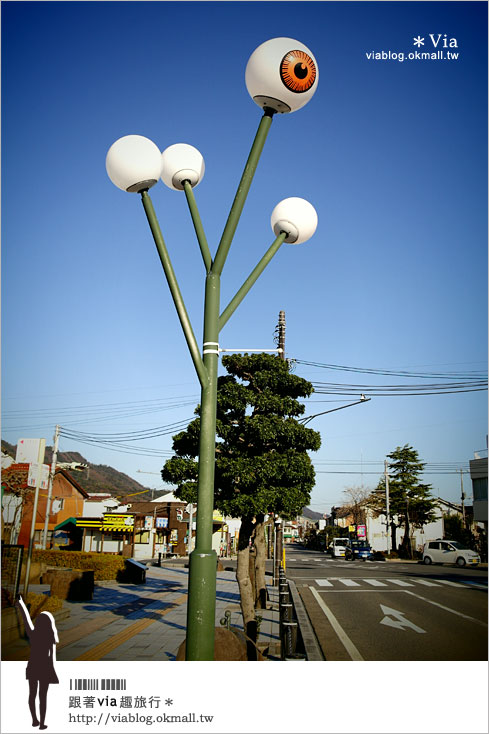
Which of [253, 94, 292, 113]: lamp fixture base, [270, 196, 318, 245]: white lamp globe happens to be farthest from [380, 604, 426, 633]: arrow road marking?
[253, 94, 292, 113]: lamp fixture base

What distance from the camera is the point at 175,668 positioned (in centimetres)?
353

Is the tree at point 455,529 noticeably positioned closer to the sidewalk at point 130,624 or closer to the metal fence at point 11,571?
the sidewalk at point 130,624

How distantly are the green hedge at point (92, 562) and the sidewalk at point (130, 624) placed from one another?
674mm

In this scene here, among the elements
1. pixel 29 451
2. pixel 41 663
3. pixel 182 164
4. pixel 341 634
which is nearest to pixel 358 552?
pixel 341 634

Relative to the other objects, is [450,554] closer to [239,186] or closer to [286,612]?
[286,612]

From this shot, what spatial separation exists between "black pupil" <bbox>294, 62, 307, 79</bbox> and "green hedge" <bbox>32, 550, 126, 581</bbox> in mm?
20200

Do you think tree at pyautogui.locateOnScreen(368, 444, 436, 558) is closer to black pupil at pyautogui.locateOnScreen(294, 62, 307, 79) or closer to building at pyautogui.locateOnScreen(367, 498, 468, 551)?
building at pyautogui.locateOnScreen(367, 498, 468, 551)

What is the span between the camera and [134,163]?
341cm

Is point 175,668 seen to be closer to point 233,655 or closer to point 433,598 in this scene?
point 233,655

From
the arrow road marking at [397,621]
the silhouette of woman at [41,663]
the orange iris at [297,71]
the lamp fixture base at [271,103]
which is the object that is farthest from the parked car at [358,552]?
the orange iris at [297,71]

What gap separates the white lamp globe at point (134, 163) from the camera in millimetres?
3416

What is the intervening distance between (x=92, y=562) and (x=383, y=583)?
38.4 ft

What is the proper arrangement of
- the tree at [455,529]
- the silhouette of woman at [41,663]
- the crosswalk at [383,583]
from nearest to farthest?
the silhouette of woman at [41,663], the crosswalk at [383,583], the tree at [455,529]

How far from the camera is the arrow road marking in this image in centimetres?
1015
